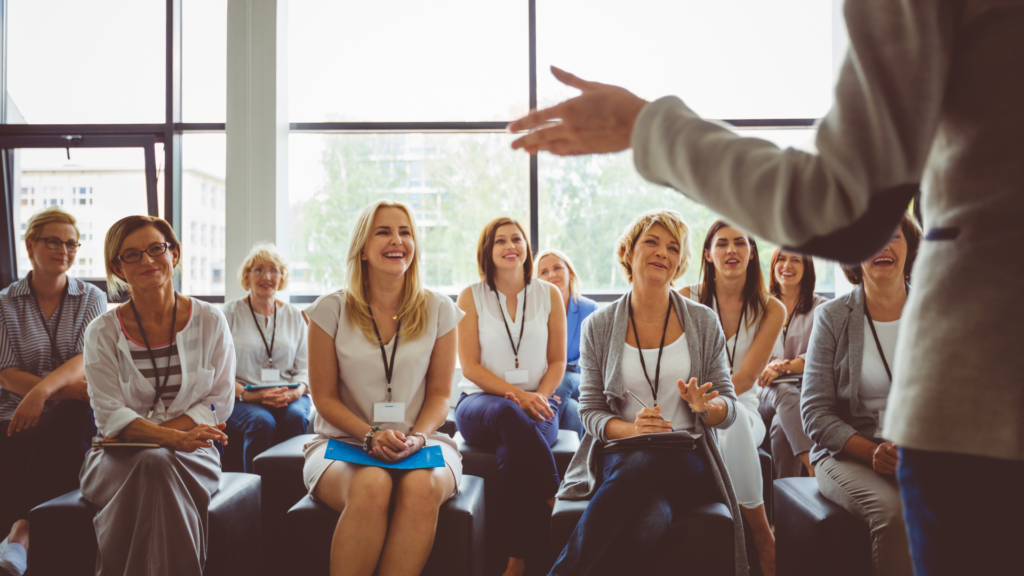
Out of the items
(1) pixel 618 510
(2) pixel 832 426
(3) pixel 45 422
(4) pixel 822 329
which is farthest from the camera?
(3) pixel 45 422

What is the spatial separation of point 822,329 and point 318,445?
2.09m

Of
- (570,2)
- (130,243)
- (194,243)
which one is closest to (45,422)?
(130,243)

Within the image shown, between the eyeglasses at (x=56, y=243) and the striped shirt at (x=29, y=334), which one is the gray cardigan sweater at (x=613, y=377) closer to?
the striped shirt at (x=29, y=334)

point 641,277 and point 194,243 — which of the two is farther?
point 194,243

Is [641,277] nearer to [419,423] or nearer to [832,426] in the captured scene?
[832,426]

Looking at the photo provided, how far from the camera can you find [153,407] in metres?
2.31

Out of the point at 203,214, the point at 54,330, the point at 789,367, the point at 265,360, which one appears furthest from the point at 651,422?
the point at 203,214

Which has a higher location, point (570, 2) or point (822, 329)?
point (570, 2)

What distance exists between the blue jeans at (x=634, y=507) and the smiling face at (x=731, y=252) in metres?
1.25

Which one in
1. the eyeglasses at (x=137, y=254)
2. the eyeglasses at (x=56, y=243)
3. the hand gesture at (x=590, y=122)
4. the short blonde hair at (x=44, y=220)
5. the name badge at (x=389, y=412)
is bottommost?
the name badge at (x=389, y=412)

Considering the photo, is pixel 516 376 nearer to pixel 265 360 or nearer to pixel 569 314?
pixel 569 314

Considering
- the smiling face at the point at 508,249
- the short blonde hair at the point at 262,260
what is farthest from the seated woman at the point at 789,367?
the short blonde hair at the point at 262,260

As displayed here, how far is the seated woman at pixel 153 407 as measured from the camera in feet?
6.59

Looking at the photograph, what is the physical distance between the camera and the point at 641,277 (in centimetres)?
250
